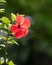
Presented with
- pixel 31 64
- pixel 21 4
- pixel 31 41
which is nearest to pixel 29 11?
pixel 21 4

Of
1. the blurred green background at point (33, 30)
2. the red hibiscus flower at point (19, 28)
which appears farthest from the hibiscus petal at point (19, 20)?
the blurred green background at point (33, 30)

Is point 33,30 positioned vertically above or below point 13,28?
below

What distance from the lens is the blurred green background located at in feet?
10.5

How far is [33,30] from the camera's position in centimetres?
332

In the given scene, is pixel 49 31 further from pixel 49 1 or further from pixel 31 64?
pixel 31 64

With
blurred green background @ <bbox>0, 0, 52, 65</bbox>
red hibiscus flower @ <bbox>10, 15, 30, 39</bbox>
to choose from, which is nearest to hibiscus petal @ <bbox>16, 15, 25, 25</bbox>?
red hibiscus flower @ <bbox>10, 15, 30, 39</bbox>

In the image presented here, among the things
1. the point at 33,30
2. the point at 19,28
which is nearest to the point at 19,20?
the point at 19,28

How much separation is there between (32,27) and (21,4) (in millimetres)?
255

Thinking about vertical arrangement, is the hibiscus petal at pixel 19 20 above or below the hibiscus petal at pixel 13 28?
above

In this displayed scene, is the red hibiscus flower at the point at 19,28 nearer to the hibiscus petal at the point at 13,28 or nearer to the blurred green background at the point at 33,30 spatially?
the hibiscus petal at the point at 13,28

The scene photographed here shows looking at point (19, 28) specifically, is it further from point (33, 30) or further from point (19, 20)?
point (33, 30)

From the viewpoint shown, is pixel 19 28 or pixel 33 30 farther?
pixel 33 30

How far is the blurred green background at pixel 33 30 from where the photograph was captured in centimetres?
319

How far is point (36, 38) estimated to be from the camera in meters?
3.37
